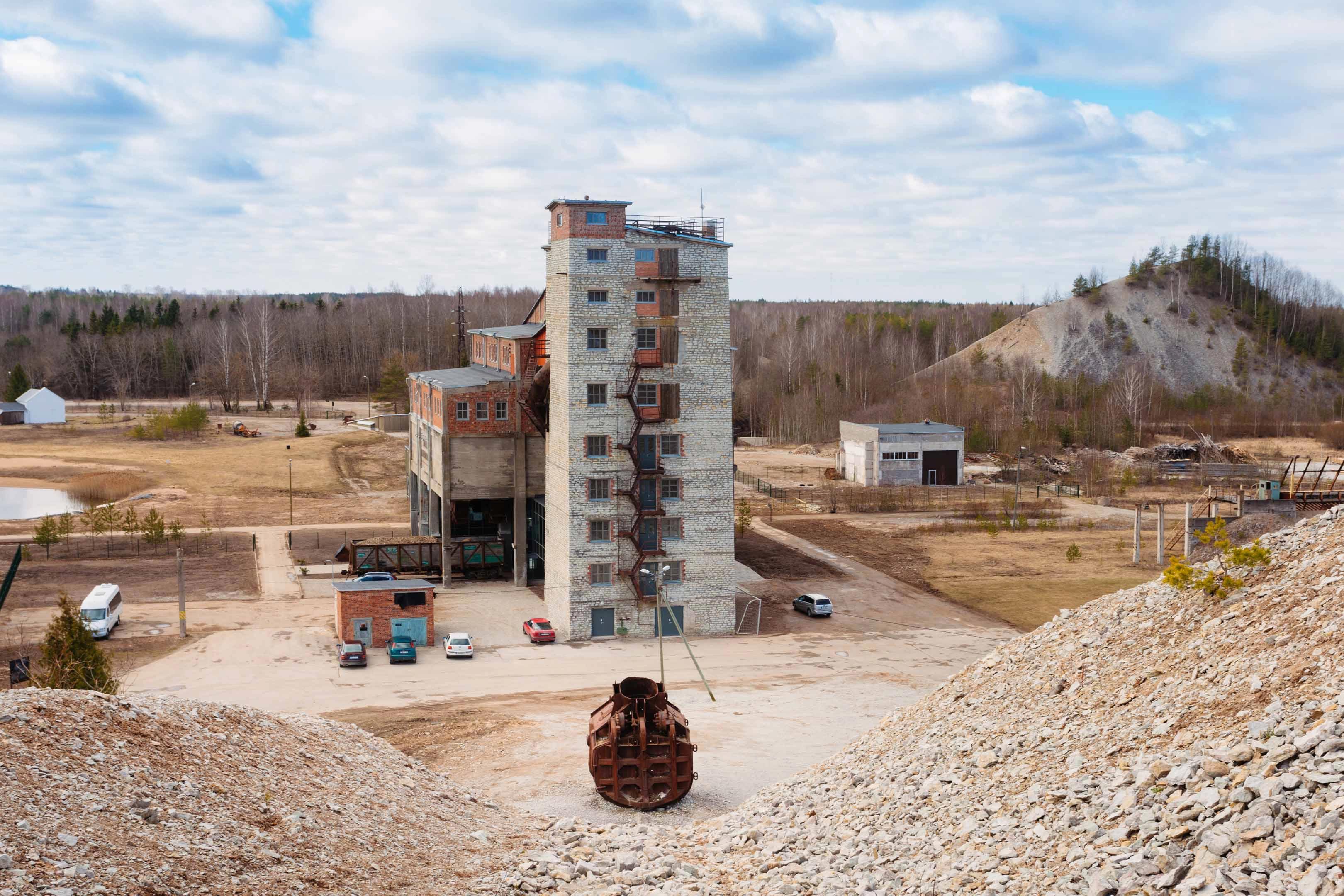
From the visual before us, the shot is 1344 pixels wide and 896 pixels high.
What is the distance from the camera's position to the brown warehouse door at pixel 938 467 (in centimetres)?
10412

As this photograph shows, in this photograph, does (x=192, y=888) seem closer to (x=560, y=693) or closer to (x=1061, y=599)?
(x=560, y=693)

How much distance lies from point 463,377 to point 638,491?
17223 mm

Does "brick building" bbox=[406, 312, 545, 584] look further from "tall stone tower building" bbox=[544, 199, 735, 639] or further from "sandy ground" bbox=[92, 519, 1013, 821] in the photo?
"tall stone tower building" bbox=[544, 199, 735, 639]

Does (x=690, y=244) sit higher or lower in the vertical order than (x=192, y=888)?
higher

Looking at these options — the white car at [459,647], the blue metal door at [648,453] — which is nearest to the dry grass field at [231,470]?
the blue metal door at [648,453]

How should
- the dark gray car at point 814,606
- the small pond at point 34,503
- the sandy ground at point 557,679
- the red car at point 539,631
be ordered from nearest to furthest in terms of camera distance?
the sandy ground at point 557,679
the red car at point 539,631
the dark gray car at point 814,606
the small pond at point 34,503

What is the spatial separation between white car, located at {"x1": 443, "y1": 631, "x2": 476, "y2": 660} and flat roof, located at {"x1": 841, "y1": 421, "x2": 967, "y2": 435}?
62219 mm

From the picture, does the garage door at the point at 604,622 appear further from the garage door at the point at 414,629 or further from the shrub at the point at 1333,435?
the shrub at the point at 1333,435

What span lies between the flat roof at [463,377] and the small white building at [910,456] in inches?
1774

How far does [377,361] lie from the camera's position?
193500mm

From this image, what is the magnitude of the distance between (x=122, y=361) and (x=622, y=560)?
14816 cm

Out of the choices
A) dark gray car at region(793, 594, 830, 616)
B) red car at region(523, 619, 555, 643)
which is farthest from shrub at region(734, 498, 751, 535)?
red car at region(523, 619, 555, 643)

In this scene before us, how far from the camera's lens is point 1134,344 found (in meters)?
168

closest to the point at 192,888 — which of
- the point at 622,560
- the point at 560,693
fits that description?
the point at 560,693
